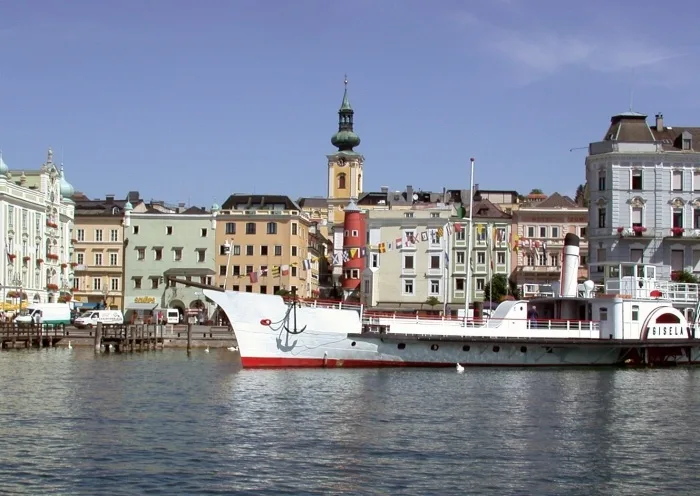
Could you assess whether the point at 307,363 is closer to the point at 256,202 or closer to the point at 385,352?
the point at 385,352

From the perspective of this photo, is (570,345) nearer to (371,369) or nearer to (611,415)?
(371,369)

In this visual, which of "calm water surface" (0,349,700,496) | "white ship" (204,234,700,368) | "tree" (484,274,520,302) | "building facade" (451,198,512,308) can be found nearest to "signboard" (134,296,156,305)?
"building facade" (451,198,512,308)

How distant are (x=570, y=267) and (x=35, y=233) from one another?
70.4 metres

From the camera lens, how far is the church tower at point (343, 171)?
186 metres

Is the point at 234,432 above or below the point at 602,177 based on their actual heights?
below

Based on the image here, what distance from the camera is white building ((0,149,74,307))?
111 m

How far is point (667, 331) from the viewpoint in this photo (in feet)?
209

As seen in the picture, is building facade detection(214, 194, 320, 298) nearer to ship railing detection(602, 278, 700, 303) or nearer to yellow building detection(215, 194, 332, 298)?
yellow building detection(215, 194, 332, 298)

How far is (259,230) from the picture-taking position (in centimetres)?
12794

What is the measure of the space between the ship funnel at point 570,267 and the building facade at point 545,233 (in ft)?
176

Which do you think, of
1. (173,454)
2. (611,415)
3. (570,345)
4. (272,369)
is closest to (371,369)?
(272,369)

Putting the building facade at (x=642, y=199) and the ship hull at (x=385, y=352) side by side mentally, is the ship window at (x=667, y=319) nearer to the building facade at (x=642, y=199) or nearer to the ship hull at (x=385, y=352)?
the ship hull at (x=385, y=352)

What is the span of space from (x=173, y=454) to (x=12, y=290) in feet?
278

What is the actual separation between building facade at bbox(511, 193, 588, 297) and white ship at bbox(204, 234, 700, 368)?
52445mm
